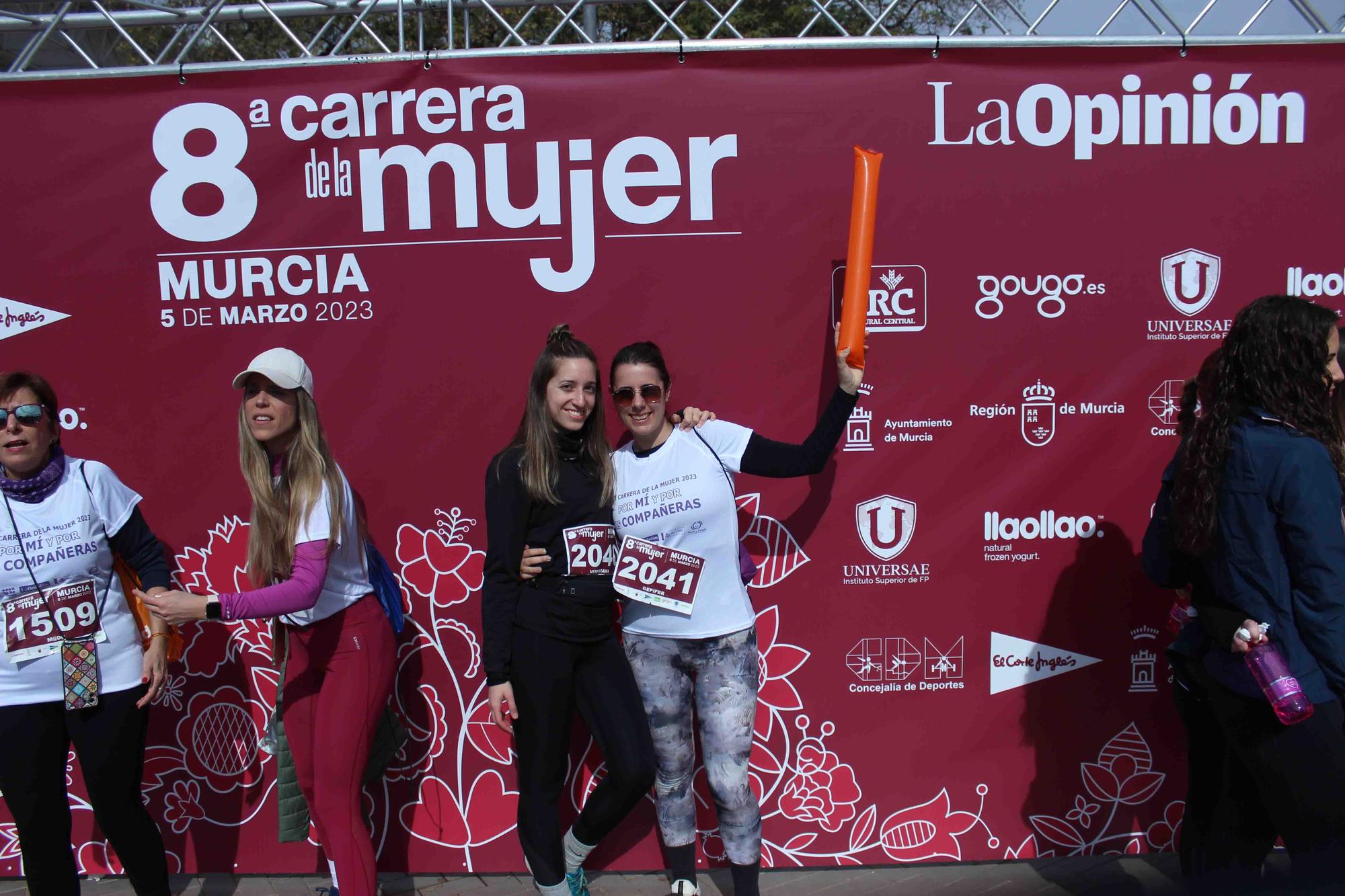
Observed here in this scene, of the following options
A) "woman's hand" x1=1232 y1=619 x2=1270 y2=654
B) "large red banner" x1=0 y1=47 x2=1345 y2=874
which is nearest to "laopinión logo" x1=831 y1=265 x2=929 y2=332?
"large red banner" x1=0 y1=47 x2=1345 y2=874

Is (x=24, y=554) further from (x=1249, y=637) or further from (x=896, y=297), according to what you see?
(x=1249, y=637)

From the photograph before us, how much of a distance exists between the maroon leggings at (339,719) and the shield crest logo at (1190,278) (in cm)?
295

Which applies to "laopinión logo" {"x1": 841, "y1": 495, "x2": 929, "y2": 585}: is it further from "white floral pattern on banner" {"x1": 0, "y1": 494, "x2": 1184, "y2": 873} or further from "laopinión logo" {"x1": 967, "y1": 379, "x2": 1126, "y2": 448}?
"laopinión logo" {"x1": 967, "y1": 379, "x2": 1126, "y2": 448}

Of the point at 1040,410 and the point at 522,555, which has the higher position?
the point at 1040,410

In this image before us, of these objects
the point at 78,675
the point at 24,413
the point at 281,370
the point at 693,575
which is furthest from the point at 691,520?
the point at 24,413

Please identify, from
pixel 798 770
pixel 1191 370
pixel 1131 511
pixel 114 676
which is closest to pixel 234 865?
pixel 114 676

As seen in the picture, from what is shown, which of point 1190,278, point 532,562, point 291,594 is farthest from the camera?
point 1190,278

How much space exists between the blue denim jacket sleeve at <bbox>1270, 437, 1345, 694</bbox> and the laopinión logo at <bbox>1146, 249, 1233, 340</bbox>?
1.18m

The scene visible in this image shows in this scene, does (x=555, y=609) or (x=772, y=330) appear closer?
(x=555, y=609)

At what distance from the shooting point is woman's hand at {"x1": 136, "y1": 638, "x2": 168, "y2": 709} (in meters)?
3.00

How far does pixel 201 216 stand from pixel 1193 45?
357 cm

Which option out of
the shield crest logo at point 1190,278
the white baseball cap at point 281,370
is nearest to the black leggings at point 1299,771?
the shield crest logo at point 1190,278

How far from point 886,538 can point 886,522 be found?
62 millimetres

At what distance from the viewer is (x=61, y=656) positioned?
291 centimetres
